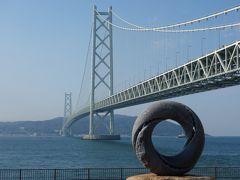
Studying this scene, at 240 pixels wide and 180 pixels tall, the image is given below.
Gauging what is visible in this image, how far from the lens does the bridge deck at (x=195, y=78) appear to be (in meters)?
30.5

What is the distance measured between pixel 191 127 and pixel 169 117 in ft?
1.76

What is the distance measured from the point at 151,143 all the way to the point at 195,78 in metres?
26.2

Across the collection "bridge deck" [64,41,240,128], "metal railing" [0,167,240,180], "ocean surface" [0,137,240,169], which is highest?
"bridge deck" [64,41,240,128]

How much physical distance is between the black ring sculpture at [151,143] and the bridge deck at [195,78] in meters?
17.7

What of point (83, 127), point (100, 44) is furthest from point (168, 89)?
point (83, 127)

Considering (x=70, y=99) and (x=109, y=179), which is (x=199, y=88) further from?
(x=70, y=99)

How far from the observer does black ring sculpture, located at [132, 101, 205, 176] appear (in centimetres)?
1100

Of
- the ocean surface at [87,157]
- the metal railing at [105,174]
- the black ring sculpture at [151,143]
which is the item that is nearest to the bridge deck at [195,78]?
the ocean surface at [87,157]

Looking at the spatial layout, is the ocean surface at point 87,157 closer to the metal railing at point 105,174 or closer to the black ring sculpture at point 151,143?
the metal railing at point 105,174

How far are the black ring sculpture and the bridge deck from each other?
1774 cm

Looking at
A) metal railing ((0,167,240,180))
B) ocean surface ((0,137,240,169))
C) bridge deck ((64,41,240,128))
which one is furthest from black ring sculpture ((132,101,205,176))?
ocean surface ((0,137,240,169))

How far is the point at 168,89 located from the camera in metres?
39.9

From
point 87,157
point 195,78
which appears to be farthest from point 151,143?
point 87,157

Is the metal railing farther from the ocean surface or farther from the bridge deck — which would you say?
the ocean surface
